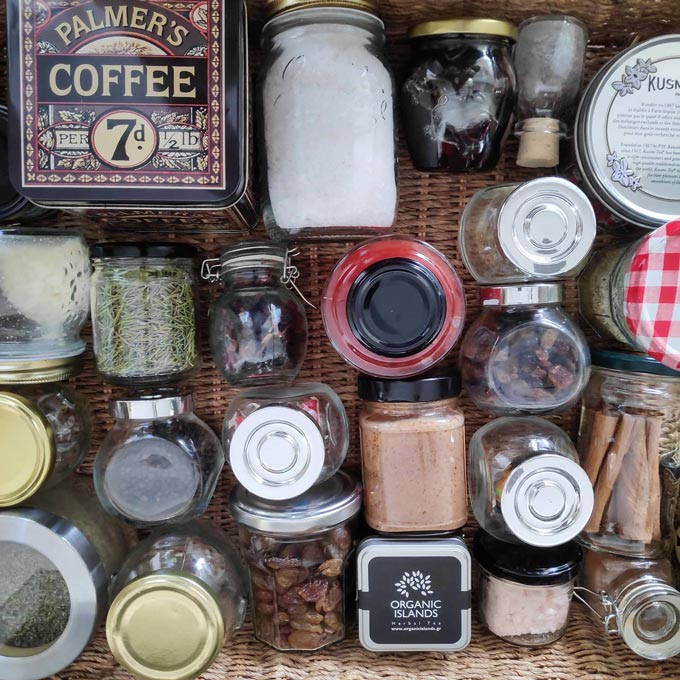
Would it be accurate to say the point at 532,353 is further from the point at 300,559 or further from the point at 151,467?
the point at 151,467

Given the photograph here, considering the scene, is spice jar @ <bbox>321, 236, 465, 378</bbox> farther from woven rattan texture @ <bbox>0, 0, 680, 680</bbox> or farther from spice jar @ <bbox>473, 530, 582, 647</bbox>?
spice jar @ <bbox>473, 530, 582, 647</bbox>

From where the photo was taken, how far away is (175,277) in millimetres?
Answer: 864

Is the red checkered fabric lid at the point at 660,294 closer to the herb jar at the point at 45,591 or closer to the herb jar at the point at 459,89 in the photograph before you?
the herb jar at the point at 459,89

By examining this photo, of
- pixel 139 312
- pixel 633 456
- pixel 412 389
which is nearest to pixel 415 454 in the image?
pixel 412 389

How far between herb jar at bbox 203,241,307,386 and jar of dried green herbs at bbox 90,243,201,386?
0.19 ft

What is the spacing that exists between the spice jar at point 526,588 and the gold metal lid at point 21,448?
0.66m

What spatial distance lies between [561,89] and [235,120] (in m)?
0.46

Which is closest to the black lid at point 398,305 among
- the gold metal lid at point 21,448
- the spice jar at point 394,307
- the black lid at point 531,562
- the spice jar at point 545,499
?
the spice jar at point 394,307

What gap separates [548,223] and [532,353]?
0.18 meters

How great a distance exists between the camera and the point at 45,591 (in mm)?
874

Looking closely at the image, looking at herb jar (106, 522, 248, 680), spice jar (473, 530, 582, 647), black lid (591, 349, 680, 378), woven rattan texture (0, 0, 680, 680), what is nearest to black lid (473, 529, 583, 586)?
spice jar (473, 530, 582, 647)

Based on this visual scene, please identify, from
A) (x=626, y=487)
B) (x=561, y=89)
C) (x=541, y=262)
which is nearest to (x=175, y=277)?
(x=541, y=262)

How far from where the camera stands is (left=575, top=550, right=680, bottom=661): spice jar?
886 mm

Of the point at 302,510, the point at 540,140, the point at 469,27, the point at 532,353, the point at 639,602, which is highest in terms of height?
the point at 469,27
